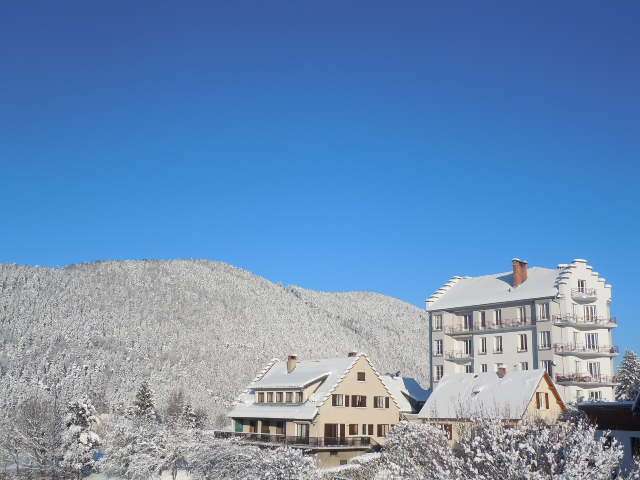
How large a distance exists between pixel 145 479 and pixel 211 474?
29.0 feet

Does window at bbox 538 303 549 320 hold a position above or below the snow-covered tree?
above

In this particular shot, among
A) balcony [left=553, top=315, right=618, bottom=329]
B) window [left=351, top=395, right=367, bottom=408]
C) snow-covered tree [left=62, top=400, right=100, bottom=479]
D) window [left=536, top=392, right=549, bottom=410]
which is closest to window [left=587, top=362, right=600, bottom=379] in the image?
balcony [left=553, top=315, right=618, bottom=329]

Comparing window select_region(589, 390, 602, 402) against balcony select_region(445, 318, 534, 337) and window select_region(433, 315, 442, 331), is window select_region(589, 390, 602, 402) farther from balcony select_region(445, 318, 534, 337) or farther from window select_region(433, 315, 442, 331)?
window select_region(433, 315, 442, 331)

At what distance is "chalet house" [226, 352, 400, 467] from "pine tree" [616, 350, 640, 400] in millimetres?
33975

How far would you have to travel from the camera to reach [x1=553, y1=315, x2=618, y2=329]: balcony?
69625 millimetres

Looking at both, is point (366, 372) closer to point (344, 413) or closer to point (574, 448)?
point (344, 413)

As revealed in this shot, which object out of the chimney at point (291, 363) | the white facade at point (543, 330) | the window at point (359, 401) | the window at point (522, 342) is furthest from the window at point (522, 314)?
the chimney at point (291, 363)

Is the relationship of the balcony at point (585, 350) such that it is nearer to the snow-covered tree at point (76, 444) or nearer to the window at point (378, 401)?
the window at point (378, 401)

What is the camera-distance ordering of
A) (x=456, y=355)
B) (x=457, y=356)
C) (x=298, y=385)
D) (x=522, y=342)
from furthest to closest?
(x=456, y=355)
(x=457, y=356)
(x=522, y=342)
(x=298, y=385)

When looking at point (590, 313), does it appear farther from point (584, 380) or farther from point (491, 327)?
point (491, 327)

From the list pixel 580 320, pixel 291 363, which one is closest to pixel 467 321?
pixel 580 320

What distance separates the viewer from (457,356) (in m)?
78.6

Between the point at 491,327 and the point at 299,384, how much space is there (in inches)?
922

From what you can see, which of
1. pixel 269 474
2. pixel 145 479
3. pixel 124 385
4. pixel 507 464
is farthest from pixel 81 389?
pixel 507 464
